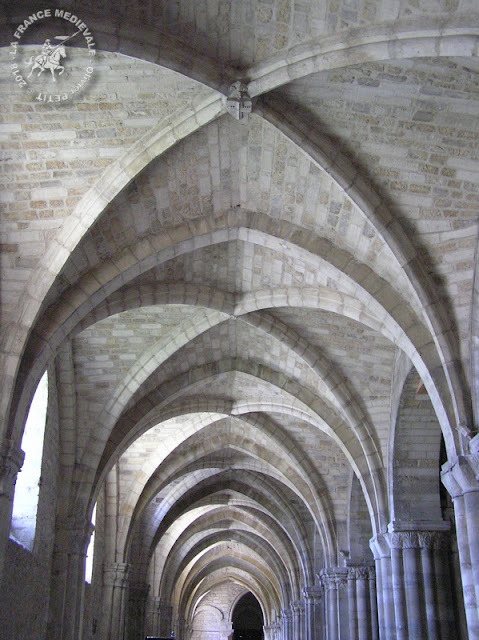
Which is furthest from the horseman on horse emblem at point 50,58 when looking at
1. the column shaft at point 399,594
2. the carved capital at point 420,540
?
the column shaft at point 399,594

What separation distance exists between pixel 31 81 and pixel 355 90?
2.97 metres

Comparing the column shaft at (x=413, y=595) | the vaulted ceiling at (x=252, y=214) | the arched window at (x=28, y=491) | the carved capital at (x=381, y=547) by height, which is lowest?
the column shaft at (x=413, y=595)

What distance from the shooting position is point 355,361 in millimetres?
10836

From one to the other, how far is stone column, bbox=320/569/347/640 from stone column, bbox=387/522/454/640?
5060 mm

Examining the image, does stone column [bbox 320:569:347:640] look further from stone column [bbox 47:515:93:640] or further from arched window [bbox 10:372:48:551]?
arched window [bbox 10:372:48:551]

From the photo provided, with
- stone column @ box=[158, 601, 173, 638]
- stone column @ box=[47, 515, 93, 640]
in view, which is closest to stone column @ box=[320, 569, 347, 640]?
stone column @ box=[47, 515, 93, 640]

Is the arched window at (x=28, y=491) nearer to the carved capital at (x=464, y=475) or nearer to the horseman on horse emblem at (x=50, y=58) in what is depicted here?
the horseman on horse emblem at (x=50, y=58)

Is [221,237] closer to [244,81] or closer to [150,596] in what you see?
[244,81]

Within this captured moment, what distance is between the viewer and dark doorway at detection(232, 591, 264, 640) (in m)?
41.6

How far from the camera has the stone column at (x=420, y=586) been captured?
9234 mm

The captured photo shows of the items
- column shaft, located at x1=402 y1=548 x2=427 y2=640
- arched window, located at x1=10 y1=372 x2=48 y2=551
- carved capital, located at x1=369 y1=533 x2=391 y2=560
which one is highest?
arched window, located at x1=10 y1=372 x2=48 y2=551

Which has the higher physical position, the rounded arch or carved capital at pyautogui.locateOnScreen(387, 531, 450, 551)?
the rounded arch

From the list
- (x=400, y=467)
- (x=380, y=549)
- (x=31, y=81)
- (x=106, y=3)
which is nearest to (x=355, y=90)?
(x=106, y=3)

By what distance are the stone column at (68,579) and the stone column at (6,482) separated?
380 centimetres
